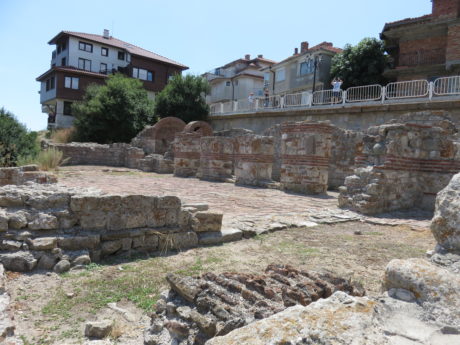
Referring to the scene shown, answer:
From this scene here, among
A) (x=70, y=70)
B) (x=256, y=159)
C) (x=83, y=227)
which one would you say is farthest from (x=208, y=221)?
(x=70, y=70)

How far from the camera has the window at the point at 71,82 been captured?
3534 cm

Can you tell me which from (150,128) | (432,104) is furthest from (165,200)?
(150,128)

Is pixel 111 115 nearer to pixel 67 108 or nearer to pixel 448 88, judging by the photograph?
pixel 67 108

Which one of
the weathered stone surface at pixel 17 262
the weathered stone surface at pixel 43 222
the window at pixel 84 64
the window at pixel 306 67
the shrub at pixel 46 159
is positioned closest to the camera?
the weathered stone surface at pixel 17 262

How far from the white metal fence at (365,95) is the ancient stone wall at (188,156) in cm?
726

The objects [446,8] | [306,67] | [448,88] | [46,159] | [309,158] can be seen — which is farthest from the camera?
[306,67]

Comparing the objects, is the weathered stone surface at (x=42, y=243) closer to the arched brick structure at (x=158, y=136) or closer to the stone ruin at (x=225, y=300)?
the stone ruin at (x=225, y=300)

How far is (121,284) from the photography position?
3617mm

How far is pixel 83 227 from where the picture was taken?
4445mm

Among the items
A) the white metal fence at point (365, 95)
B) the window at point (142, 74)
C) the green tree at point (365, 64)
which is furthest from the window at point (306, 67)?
the window at point (142, 74)

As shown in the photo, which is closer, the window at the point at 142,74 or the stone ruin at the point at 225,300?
the stone ruin at the point at 225,300

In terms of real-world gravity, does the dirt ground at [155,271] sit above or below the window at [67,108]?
below

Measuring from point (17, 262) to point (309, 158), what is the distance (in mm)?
8679

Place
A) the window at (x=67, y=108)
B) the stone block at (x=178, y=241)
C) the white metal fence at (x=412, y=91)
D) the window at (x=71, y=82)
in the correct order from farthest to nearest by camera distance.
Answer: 1. the window at (x=67, y=108)
2. the window at (x=71, y=82)
3. the white metal fence at (x=412, y=91)
4. the stone block at (x=178, y=241)
